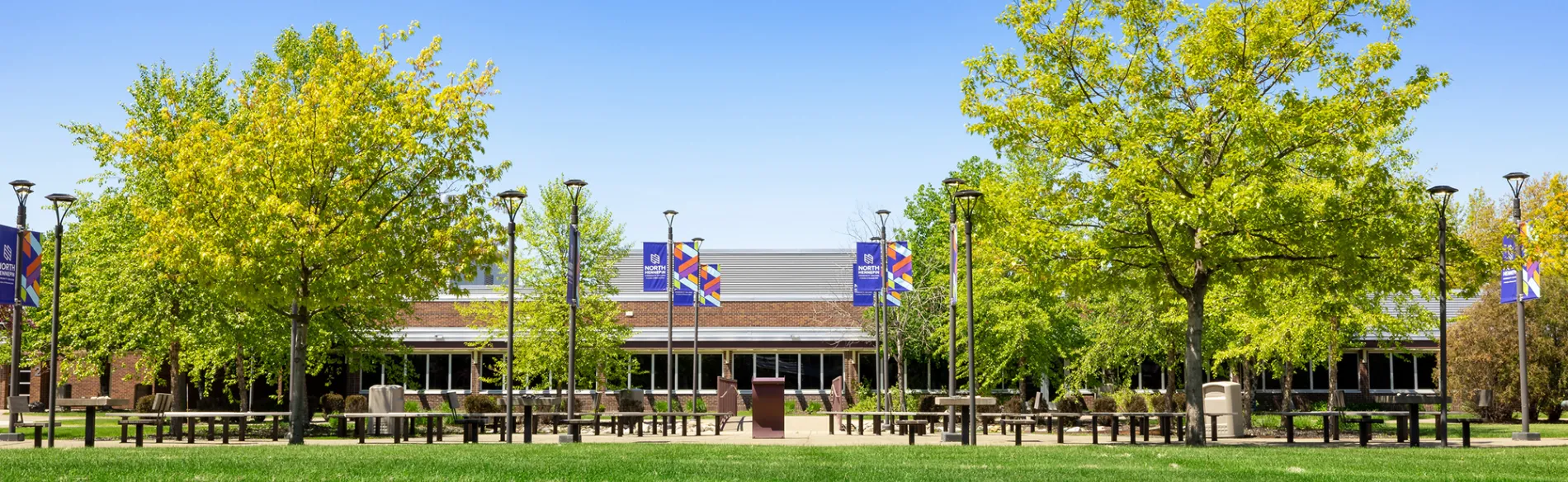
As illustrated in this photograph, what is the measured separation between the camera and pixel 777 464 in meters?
13.8

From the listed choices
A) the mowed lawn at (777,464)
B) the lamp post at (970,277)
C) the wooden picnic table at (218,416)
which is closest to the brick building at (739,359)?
the wooden picnic table at (218,416)

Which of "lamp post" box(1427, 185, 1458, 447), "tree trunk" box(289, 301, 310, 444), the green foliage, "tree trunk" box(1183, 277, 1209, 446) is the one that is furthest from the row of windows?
"lamp post" box(1427, 185, 1458, 447)

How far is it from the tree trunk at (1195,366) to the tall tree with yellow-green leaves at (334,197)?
1134 centimetres

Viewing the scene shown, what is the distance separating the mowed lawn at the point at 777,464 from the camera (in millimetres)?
11445

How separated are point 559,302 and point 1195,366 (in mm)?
21310

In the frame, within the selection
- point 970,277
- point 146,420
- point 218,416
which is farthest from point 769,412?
point 146,420

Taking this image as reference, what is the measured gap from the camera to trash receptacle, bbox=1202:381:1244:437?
25703mm

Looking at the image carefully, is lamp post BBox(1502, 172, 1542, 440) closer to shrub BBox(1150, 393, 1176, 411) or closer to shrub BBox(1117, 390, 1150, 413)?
shrub BBox(1117, 390, 1150, 413)

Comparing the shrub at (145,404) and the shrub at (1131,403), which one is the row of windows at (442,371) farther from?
the shrub at (1131,403)

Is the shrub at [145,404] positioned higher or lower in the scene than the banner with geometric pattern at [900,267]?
lower

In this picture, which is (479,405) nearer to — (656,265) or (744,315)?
(656,265)

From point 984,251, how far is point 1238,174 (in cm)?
886

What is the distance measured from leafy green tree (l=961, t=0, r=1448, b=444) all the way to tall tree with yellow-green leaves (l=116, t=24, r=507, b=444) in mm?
8402

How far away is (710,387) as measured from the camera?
157 feet
